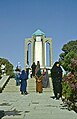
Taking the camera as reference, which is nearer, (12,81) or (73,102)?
(73,102)

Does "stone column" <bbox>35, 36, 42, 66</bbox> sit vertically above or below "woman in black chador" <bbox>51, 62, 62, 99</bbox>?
above

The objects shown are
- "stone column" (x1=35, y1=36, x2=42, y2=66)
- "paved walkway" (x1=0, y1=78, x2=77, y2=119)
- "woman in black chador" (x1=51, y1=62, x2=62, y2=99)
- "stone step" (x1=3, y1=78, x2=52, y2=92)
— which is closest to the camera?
"paved walkway" (x1=0, y1=78, x2=77, y2=119)

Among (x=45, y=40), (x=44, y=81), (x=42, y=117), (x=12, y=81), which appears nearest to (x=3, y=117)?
(x=42, y=117)

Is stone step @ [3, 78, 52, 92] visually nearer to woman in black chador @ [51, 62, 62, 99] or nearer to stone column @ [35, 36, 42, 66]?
woman in black chador @ [51, 62, 62, 99]

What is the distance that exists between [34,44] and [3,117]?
2221 inches

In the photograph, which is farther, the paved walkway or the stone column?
the stone column

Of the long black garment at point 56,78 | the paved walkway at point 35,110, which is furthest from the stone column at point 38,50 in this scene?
the paved walkway at point 35,110

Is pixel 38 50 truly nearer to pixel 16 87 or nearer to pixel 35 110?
pixel 16 87

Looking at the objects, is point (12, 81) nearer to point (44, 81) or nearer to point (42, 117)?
point (44, 81)

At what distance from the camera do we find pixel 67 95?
1179 cm

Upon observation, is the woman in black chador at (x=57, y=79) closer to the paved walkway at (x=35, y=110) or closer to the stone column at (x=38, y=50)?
the paved walkway at (x=35, y=110)

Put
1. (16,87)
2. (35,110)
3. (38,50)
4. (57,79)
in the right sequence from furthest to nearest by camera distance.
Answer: (38,50) < (16,87) < (57,79) < (35,110)

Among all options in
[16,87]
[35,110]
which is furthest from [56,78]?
[16,87]

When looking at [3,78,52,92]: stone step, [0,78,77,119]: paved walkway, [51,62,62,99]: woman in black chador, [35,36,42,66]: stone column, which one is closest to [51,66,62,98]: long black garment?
[51,62,62,99]: woman in black chador
